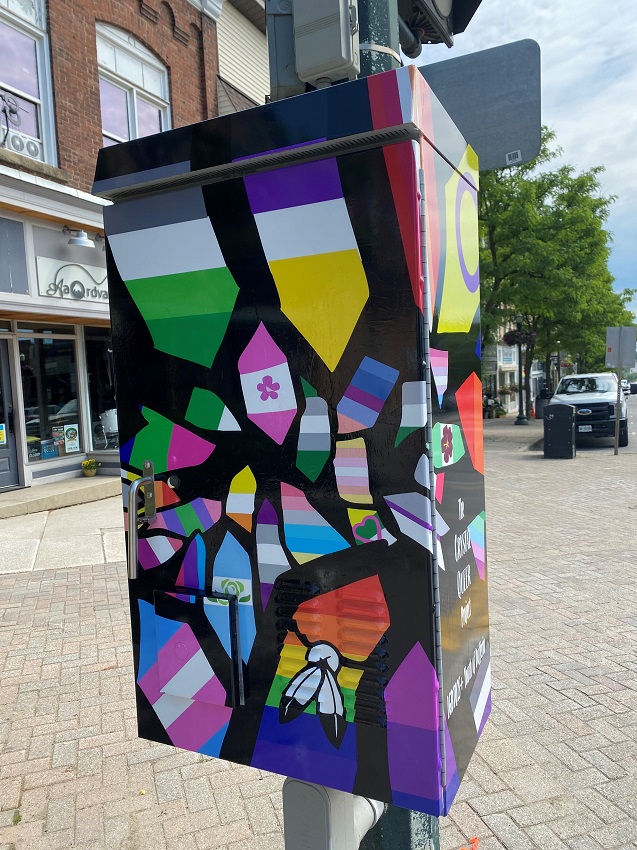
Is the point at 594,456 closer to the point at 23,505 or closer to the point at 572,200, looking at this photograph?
the point at 572,200

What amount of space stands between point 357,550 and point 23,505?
9.16m

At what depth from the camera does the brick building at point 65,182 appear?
9.85 metres

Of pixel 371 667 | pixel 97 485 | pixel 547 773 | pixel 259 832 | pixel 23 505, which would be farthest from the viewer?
pixel 97 485

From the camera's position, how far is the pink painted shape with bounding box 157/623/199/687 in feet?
6.21

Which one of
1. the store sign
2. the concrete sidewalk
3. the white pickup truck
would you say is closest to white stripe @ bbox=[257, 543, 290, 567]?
the concrete sidewalk

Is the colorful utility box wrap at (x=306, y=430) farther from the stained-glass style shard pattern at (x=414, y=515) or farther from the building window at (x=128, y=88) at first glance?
the building window at (x=128, y=88)

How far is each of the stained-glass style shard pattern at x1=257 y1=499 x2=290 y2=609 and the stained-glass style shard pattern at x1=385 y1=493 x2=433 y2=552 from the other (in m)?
0.34

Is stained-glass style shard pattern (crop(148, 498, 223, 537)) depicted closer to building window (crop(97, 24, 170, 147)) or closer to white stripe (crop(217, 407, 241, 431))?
white stripe (crop(217, 407, 241, 431))

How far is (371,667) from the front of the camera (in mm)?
1666

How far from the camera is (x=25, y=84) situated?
33.2ft

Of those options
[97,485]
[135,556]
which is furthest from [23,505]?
[135,556]

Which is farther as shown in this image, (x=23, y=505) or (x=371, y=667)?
(x=23, y=505)

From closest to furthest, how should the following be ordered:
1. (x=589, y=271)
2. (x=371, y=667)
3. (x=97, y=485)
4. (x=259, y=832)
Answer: (x=371, y=667)
(x=259, y=832)
(x=97, y=485)
(x=589, y=271)

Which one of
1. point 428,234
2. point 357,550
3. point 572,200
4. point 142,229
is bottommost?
point 357,550
